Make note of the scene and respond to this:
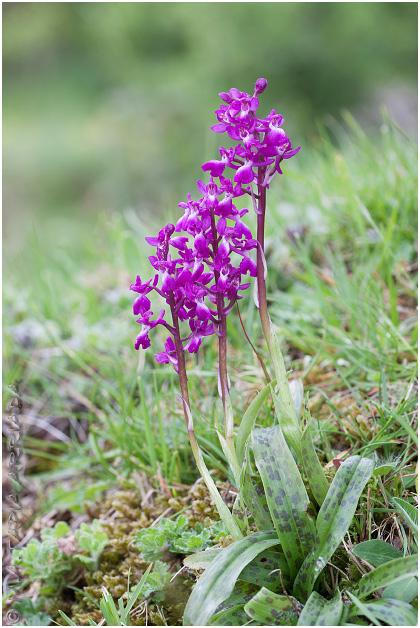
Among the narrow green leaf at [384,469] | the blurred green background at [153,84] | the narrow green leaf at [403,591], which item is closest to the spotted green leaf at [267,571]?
the narrow green leaf at [403,591]

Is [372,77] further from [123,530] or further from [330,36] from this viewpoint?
[123,530]

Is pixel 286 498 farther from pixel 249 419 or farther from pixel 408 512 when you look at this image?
pixel 408 512

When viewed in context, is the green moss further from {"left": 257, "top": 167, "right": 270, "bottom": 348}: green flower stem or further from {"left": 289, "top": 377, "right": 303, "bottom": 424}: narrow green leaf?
{"left": 257, "top": 167, "right": 270, "bottom": 348}: green flower stem

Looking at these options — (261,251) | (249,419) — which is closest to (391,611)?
(249,419)

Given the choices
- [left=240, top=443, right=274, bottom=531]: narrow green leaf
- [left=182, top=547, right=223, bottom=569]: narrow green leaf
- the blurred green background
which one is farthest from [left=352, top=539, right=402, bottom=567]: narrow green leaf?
the blurred green background

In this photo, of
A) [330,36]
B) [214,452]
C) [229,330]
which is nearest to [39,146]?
[330,36]
